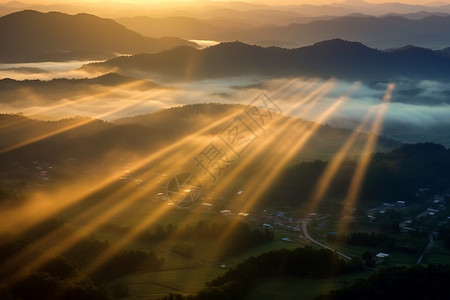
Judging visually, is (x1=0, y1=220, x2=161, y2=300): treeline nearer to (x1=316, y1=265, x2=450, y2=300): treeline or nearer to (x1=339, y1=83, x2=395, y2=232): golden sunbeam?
(x1=316, y1=265, x2=450, y2=300): treeline

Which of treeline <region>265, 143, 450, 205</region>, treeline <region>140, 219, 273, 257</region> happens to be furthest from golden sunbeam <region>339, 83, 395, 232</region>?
treeline <region>140, 219, 273, 257</region>

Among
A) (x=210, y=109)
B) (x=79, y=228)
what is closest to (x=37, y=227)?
(x=79, y=228)

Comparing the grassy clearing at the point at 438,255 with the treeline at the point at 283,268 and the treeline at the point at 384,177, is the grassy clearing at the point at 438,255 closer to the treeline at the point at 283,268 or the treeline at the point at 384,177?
the treeline at the point at 283,268

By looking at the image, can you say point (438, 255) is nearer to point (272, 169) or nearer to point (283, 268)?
point (283, 268)

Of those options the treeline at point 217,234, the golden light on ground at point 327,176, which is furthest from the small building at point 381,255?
the golden light on ground at point 327,176

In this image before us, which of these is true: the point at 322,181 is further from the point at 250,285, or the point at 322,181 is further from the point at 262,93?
the point at 262,93

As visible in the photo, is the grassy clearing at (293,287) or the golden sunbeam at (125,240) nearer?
the grassy clearing at (293,287)
